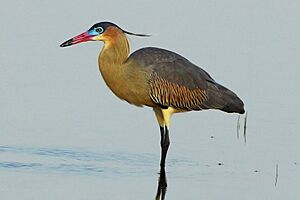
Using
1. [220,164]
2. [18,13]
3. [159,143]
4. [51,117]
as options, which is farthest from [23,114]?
[18,13]

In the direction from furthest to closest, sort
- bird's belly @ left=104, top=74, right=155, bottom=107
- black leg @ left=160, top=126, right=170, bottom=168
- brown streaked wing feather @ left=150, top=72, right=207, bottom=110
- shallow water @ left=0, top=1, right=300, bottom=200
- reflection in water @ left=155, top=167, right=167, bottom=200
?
1. brown streaked wing feather @ left=150, top=72, right=207, bottom=110
2. bird's belly @ left=104, top=74, right=155, bottom=107
3. black leg @ left=160, top=126, right=170, bottom=168
4. shallow water @ left=0, top=1, right=300, bottom=200
5. reflection in water @ left=155, top=167, right=167, bottom=200

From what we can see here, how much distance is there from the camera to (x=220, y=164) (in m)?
12.9

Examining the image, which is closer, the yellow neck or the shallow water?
the shallow water

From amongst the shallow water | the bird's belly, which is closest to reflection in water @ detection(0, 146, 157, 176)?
the shallow water

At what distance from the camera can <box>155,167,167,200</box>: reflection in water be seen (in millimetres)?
11493

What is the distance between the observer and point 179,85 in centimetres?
1355

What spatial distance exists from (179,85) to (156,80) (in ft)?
1.22

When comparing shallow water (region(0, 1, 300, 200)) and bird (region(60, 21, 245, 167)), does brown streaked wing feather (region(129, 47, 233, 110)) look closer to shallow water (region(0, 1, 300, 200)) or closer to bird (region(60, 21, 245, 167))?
bird (region(60, 21, 245, 167))

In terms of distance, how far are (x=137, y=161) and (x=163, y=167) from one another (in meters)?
0.28

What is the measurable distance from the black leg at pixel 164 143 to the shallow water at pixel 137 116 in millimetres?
106

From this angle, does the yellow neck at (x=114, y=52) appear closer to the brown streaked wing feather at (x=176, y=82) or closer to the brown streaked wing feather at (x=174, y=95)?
the brown streaked wing feather at (x=176, y=82)

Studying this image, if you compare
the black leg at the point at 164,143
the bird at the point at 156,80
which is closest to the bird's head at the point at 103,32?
the bird at the point at 156,80

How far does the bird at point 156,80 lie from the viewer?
1312 cm

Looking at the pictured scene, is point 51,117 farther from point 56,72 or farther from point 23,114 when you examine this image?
point 56,72
